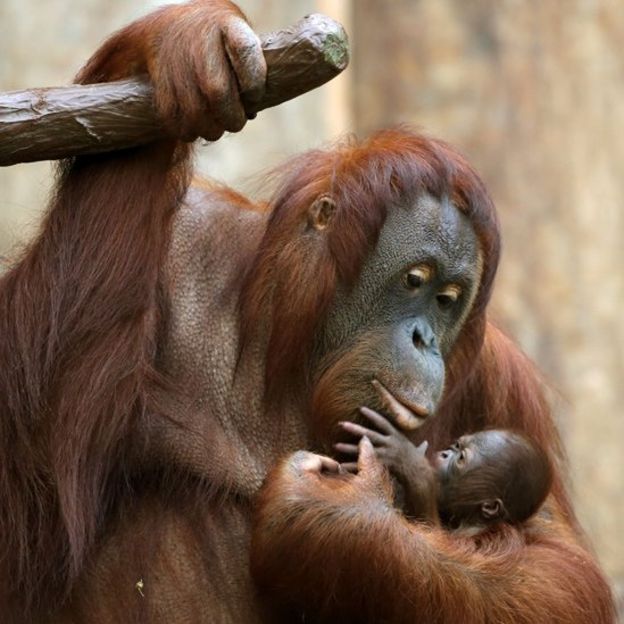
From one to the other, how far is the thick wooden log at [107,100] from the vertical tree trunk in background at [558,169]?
5789 millimetres

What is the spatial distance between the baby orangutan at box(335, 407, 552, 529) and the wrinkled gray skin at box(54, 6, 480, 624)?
0.39 m

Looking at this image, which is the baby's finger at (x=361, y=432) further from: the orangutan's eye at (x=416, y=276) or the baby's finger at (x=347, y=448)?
the orangutan's eye at (x=416, y=276)

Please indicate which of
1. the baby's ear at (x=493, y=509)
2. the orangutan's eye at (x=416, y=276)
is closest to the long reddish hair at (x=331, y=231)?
the orangutan's eye at (x=416, y=276)

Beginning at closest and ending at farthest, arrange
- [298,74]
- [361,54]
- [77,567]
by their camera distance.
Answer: [298,74] < [77,567] < [361,54]

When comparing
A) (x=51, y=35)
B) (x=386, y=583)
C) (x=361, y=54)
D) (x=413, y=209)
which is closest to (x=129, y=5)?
(x=51, y=35)

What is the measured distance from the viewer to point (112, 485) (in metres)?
5.16

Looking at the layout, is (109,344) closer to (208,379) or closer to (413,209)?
(208,379)

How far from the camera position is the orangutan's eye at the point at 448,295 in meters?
5.26

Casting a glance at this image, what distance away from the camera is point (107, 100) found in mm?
4750

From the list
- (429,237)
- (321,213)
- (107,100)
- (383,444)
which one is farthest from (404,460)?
(107,100)

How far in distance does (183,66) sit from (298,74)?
1.10 ft

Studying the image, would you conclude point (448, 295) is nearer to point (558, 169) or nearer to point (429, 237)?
point (429, 237)

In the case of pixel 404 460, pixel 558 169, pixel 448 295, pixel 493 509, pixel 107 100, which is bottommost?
pixel 558 169

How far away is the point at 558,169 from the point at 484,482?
17.1ft
